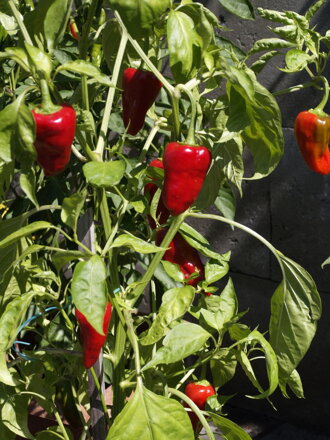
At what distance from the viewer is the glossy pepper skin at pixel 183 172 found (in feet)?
3.11

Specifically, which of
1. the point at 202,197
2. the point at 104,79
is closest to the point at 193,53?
the point at 104,79

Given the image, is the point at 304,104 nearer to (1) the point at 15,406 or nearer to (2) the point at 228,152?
(2) the point at 228,152

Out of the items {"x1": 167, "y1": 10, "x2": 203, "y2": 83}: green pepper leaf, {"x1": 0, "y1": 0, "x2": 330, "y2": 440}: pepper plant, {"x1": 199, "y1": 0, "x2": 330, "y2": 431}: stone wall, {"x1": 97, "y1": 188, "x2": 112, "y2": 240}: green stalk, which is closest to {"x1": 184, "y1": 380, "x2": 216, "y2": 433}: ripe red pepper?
{"x1": 0, "y1": 0, "x2": 330, "y2": 440}: pepper plant

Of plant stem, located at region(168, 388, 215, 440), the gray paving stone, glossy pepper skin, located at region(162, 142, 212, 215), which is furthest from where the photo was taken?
the gray paving stone

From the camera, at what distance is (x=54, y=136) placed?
2.85ft

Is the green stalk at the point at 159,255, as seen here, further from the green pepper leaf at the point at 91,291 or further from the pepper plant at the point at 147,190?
the green pepper leaf at the point at 91,291

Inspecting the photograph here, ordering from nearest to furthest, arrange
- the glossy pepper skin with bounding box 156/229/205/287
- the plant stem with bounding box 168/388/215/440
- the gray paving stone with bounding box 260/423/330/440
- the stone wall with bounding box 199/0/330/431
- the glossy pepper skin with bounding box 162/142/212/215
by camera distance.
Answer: the glossy pepper skin with bounding box 162/142/212/215, the plant stem with bounding box 168/388/215/440, the glossy pepper skin with bounding box 156/229/205/287, the stone wall with bounding box 199/0/330/431, the gray paving stone with bounding box 260/423/330/440

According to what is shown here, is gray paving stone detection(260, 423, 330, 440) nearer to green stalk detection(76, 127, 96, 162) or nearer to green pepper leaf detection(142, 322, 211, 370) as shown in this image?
green pepper leaf detection(142, 322, 211, 370)

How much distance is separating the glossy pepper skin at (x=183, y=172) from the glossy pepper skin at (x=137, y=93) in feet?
0.43

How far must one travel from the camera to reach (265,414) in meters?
2.33

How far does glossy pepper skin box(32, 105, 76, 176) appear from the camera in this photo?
86cm

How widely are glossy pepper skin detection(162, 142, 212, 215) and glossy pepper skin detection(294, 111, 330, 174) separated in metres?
0.30

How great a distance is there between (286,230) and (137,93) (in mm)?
1141

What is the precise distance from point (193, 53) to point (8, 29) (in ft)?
1.00
